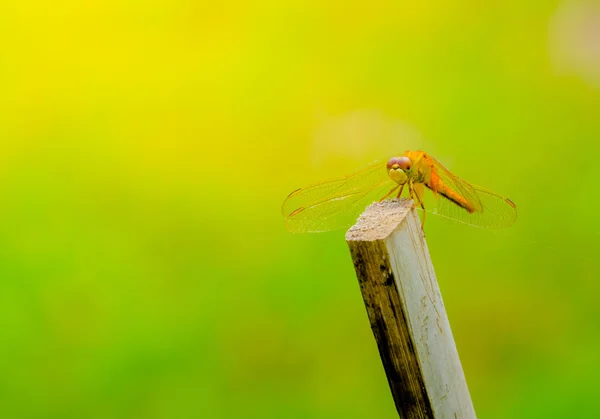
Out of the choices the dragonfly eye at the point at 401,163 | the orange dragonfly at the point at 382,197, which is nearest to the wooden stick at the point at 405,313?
the dragonfly eye at the point at 401,163

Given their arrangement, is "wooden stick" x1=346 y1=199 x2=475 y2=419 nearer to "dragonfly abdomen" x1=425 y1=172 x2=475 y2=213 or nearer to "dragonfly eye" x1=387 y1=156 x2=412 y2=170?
"dragonfly eye" x1=387 y1=156 x2=412 y2=170

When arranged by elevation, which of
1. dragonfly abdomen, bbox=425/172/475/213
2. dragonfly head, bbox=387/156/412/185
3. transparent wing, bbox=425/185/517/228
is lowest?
transparent wing, bbox=425/185/517/228

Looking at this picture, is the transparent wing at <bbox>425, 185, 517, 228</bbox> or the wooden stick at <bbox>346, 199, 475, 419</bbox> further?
the transparent wing at <bbox>425, 185, 517, 228</bbox>

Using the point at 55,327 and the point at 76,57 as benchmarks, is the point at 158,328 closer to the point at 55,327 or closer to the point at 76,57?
the point at 55,327

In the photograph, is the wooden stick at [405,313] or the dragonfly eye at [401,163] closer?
the wooden stick at [405,313]

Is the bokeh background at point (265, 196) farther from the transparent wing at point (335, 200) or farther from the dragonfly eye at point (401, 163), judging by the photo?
the dragonfly eye at point (401, 163)

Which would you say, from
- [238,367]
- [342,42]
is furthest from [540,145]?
[238,367]

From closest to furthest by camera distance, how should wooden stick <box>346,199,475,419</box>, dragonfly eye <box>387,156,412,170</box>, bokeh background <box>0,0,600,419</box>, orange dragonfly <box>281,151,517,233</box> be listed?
wooden stick <box>346,199,475,419</box> → dragonfly eye <box>387,156,412,170</box> → orange dragonfly <box>281,151,517,233</box> → bokeh background <box>0,0,600,419</box>

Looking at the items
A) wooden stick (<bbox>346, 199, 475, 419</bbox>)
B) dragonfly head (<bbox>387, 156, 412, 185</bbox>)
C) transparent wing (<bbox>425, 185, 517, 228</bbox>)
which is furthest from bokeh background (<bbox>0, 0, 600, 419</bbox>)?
wooden stick (<bbox>346, 199, 475, 419</bbox>)
